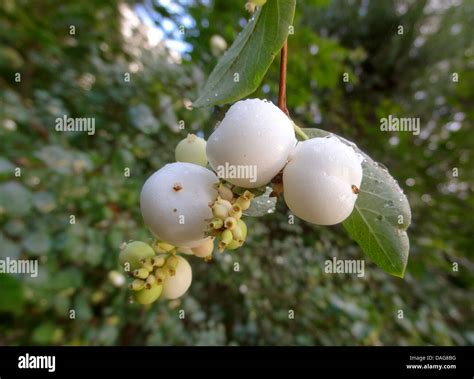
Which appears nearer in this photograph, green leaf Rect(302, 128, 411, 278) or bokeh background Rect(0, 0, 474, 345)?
green leaf Rect(302, 128, 411, 278)

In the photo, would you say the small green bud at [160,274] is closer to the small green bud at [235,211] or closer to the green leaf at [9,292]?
the small green bud at [235,211]

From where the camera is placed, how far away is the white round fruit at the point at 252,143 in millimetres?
284

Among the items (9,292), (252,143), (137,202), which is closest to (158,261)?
(252,143)

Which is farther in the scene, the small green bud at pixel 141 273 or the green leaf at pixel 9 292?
the green leaf at pixel 9 292

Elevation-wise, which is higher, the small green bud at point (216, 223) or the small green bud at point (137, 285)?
the small green bud at point (216, 223)

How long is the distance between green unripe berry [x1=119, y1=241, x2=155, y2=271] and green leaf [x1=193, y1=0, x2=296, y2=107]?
0.12 m

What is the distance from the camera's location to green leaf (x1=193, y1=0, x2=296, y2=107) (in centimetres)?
34

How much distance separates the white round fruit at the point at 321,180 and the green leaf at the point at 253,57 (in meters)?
0.08

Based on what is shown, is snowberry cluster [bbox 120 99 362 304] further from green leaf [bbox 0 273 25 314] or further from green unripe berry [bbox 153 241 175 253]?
green leaf [bbox 0 273 25 314]

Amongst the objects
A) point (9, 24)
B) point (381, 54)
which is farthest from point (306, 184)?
point (381, 54)
